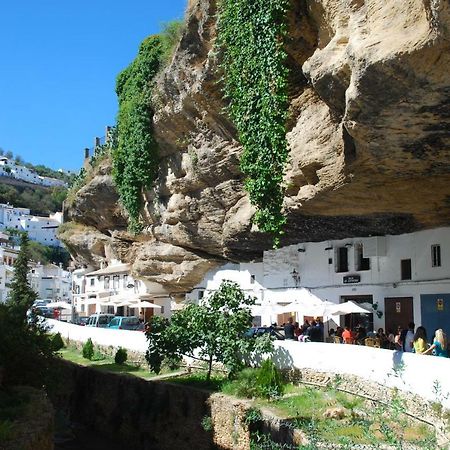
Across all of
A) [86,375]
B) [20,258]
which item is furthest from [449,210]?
[20,258]

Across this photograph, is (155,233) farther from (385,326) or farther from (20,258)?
(20,258)

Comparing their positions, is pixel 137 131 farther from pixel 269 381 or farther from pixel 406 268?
pixel 269 381

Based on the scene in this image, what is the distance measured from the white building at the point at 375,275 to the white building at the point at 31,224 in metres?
111

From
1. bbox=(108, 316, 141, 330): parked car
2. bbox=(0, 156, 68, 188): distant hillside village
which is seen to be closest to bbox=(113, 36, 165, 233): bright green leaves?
bbox=(108, 316, 141, 330): parked car

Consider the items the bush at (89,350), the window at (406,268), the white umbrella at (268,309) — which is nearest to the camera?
the window at (406,268)

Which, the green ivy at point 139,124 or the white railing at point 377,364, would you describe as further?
the green ivy at point 139,124

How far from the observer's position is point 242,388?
1630cm

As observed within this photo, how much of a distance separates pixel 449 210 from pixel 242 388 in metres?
7.90

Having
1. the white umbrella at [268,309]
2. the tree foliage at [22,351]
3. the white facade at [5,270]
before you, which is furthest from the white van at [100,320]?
the white facade at [5,270]

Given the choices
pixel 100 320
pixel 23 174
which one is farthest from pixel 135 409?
pixel 23 174

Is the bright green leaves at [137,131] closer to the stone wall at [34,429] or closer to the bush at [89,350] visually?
the bush at [89,350]

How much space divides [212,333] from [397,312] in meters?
7.15

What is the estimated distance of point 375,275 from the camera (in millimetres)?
22469

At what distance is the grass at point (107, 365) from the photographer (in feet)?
72.7
